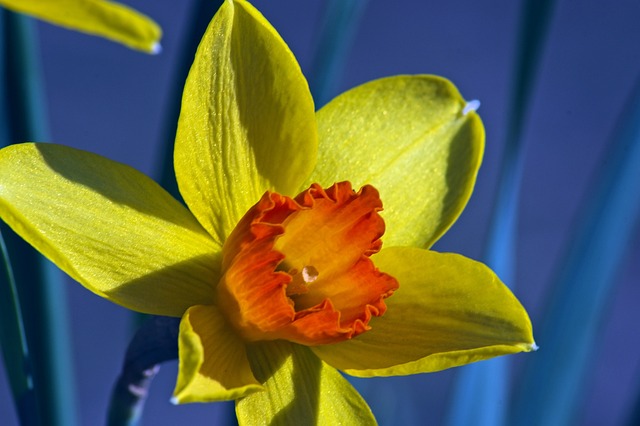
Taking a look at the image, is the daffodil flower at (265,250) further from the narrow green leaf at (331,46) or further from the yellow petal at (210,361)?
the narrow green leaf at (331,46)

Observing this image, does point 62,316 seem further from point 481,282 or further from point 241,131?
point 481,282

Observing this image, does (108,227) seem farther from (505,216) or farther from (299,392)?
(505,216)

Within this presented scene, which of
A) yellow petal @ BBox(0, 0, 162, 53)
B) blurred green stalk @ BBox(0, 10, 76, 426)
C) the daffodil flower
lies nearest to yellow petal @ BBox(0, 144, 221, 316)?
the daffodil flower

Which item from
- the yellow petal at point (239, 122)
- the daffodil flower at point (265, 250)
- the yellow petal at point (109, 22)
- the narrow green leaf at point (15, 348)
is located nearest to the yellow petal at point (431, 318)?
the daffodil flower at point (265, 250)

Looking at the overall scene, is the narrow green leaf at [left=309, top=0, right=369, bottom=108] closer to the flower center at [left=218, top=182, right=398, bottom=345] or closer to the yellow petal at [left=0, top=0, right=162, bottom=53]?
the flower center at [left=218, top=182, right=398, bottom=345]

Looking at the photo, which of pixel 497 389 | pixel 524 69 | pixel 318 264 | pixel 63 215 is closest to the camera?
pixel 63 215

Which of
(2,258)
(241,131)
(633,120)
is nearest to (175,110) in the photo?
(241,131)
